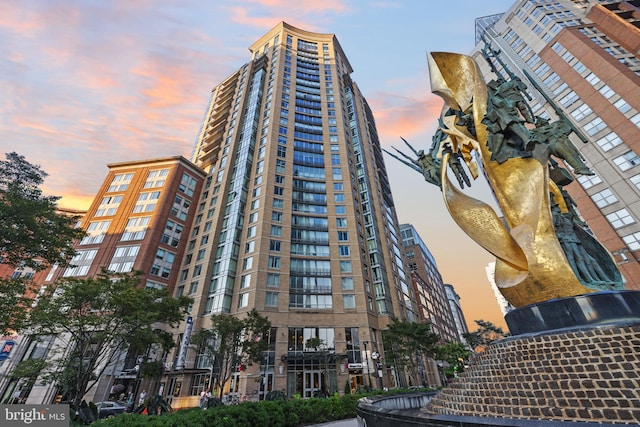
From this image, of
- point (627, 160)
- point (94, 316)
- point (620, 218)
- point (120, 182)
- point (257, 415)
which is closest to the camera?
point (257, 415)

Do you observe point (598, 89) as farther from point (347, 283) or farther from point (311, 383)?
point (311, 383)

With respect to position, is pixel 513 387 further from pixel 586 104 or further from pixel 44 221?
pixel 586 104

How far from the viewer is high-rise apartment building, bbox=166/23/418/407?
33.9 metres

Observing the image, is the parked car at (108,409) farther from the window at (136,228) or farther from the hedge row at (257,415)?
the window at (136,228)

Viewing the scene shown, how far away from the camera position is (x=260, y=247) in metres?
38.8

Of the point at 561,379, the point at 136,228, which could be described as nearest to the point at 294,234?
the point at 136,228

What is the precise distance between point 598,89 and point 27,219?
60.3 metres

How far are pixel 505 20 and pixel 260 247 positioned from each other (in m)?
67.8

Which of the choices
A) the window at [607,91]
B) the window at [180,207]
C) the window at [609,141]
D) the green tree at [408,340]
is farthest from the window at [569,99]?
the window at [180,207]

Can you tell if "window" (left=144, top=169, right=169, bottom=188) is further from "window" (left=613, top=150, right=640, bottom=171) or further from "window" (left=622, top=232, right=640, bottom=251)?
"window" (left=613, top=150, right=640, bottom=171)

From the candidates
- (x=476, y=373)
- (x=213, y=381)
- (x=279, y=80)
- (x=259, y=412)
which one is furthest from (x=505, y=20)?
(x=213, y=381)

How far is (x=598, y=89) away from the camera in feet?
125

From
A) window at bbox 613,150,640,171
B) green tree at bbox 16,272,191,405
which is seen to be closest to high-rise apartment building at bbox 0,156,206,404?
green tree at bbox 16,272,191,405

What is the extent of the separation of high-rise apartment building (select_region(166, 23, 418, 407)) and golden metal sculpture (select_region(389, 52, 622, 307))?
25.0 metres
